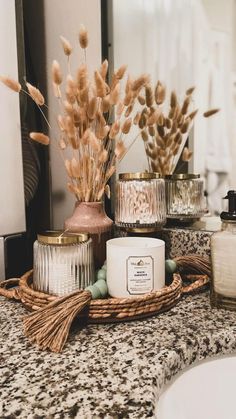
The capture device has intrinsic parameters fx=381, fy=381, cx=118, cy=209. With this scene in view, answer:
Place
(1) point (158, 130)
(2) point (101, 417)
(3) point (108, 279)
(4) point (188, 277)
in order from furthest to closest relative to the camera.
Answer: (1) point (158, 130)
(4) point (188, 277)
(3) point (108, 279)
(2) point (101, 417)

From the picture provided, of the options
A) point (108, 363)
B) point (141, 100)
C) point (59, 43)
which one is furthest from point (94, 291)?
point (59, 43)

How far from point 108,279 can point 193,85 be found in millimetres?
449

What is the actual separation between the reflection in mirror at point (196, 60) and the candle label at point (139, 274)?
25 cm

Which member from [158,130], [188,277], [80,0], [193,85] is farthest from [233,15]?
[188,277]

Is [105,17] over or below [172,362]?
over

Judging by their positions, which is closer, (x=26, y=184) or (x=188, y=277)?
(x=188, y=277)

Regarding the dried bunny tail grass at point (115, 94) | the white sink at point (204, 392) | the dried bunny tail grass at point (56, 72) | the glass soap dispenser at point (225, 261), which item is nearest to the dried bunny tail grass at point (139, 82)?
the dried bunny tail grass at point (115, 94)

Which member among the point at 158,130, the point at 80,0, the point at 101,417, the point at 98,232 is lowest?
the point at 101,417

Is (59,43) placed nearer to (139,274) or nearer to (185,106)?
(185,106)

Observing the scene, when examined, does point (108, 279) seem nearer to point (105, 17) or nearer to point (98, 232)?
point (98, 232)

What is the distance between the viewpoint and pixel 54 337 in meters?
0.48

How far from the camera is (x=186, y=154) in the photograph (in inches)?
31.9

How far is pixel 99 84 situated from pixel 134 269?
33cm

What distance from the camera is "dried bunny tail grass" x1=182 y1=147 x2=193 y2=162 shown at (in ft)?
2.64
